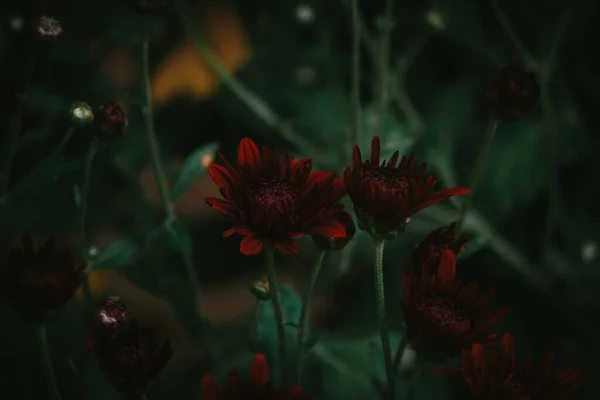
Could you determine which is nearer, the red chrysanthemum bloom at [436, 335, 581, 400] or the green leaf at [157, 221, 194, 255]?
the red chrysanthemum bloom at [436, 335, 581, 400]

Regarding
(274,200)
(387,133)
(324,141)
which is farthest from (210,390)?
(324,141)

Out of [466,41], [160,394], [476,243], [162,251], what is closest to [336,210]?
[476,243]

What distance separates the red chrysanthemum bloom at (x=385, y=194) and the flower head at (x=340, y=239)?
1cm

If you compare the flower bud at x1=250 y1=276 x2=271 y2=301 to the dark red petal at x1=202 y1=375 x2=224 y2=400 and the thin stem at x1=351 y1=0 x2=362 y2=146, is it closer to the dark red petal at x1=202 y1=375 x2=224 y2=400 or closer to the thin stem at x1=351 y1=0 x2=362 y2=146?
the dark red petal at x1=202 y1=375 x2=224 y2=400

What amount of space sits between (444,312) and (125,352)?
0.21m

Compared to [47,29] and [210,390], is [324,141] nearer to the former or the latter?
[47,29]

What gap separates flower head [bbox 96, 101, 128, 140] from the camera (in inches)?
22.1

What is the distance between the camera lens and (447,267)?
0.48 metres

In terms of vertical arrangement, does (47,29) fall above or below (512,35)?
below

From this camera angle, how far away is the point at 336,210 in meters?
0.47

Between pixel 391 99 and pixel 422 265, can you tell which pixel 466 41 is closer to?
pixel 391 99

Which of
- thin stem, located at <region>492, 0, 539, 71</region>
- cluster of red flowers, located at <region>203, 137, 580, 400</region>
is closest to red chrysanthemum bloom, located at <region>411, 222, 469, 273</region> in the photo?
cluster of red flowers, located at <region>203, 137, 580, 400</region>

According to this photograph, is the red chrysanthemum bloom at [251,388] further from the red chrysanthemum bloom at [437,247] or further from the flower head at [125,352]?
the red chrysanthemum bloom at [437,247]

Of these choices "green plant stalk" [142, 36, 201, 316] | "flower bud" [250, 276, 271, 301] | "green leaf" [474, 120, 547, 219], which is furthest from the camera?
"green leaf" [474, 120, 547, 219]
